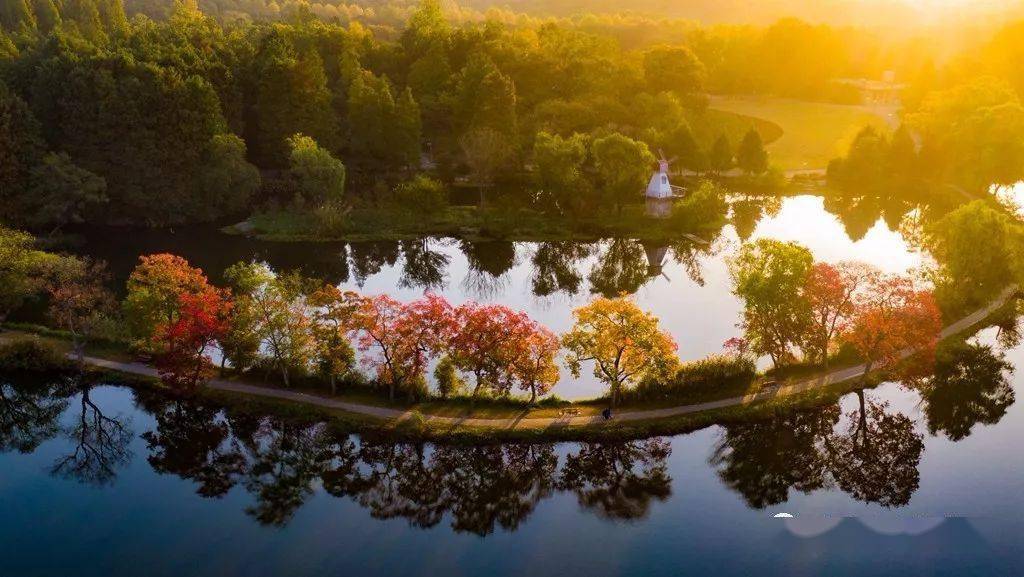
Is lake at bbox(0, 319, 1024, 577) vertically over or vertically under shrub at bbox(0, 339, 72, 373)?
under

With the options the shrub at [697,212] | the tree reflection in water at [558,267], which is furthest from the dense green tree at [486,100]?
the shrub at [697,212]

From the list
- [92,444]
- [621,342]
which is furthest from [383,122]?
[621,342]

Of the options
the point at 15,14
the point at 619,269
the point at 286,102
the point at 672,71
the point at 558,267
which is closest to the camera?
the point at 619,269

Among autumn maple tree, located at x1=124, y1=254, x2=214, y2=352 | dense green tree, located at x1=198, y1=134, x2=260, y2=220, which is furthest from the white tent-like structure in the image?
autumn maple tree, located at x1=124, y1=254, x2=214, y2=352

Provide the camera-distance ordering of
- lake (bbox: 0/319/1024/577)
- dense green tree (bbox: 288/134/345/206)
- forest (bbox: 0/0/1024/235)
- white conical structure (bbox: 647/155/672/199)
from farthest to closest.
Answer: dense green tree (bbox: 288/134/345/206), white conical structure (bbox: 647/155/672/199), forest (bbox: 0/0/1024/235), lake (bbox: 0/319/1024/577)

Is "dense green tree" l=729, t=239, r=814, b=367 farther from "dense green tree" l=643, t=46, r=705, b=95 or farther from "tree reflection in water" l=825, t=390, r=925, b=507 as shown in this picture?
"dense green tree" l=643, t=46, r=705, b=95

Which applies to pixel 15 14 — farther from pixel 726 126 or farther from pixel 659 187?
pixel 726 126

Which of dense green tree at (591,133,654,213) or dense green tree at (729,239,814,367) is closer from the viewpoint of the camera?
dense green tree at (729,239,814,367)

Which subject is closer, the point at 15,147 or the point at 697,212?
the point at 15,147
